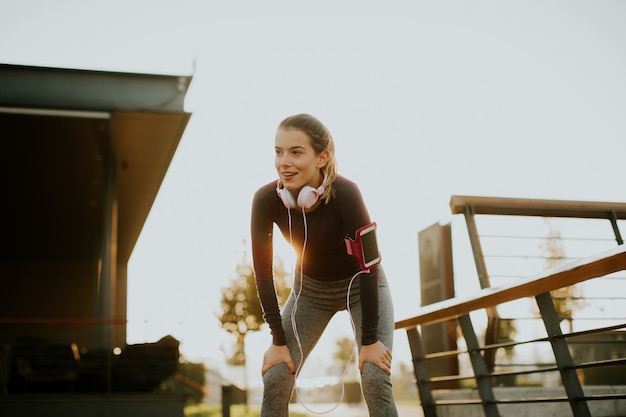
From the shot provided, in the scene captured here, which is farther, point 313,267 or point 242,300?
point 242,300

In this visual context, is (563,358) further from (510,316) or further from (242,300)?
(242,300)

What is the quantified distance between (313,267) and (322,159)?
0.44 metres

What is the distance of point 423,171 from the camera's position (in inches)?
370

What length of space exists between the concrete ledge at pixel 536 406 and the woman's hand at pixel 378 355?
143 centimetres

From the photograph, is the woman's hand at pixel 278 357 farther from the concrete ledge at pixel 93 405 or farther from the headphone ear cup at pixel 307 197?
the concrete ledge at pixel 93 405

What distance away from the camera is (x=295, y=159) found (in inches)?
106

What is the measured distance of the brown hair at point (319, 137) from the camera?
8.91 feet

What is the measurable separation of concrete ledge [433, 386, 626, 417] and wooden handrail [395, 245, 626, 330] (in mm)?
525

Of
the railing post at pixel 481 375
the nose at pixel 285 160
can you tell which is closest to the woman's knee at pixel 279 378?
the nose at pixel 285 160

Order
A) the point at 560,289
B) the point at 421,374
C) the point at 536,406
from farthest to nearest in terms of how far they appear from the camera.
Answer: the point at 560,289 → the point at 421,374 → the point at 536,406

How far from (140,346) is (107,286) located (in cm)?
197

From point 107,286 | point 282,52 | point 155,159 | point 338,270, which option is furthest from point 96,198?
point 338,270

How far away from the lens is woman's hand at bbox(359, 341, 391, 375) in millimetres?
2606

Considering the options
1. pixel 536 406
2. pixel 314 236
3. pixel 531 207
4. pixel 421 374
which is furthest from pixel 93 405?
pixel 314 236
